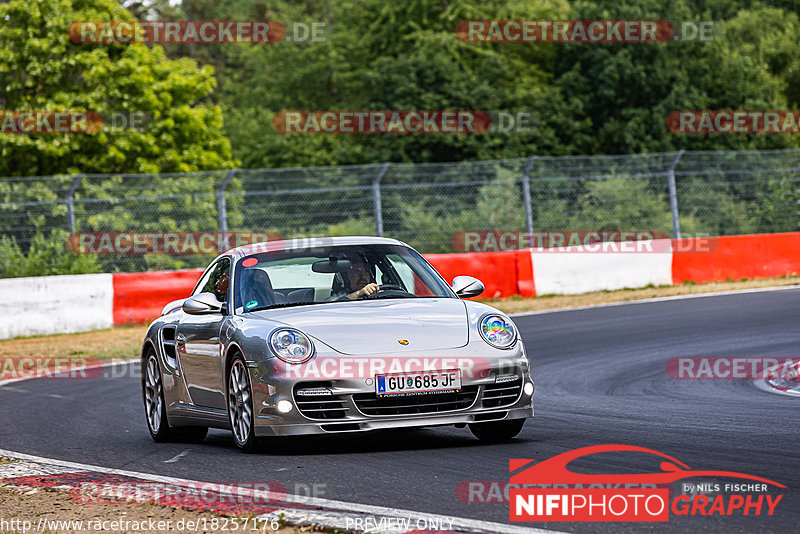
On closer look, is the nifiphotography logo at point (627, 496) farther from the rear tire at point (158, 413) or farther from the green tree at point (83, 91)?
the green tree at point (83, 91)

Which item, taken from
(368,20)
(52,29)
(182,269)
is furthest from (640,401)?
(368,20)

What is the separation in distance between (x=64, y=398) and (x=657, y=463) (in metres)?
Answer: 7.57

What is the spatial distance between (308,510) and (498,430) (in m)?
2.33

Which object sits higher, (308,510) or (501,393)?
(501,393)

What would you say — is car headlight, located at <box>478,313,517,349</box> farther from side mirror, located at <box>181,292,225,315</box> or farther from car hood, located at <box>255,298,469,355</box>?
side mirror, located at <box>181,292,225,315</box>

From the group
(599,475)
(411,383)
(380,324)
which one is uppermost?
(380,324)

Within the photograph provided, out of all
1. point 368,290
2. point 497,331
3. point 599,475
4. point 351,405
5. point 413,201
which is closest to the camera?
point 599,475

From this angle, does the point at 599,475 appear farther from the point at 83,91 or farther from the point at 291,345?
the point at 83,91

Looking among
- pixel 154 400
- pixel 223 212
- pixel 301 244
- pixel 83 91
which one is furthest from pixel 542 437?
pixel 83 91

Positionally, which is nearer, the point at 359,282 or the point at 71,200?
the point at 359,282

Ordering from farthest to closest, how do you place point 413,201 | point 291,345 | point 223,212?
point 413,201, point 223,212, point 291,345

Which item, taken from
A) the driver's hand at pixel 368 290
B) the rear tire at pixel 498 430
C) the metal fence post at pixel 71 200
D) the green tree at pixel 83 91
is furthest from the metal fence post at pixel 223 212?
the rear tire at pixel 498 430

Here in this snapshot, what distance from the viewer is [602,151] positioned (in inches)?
1874

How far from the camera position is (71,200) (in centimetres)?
2111
